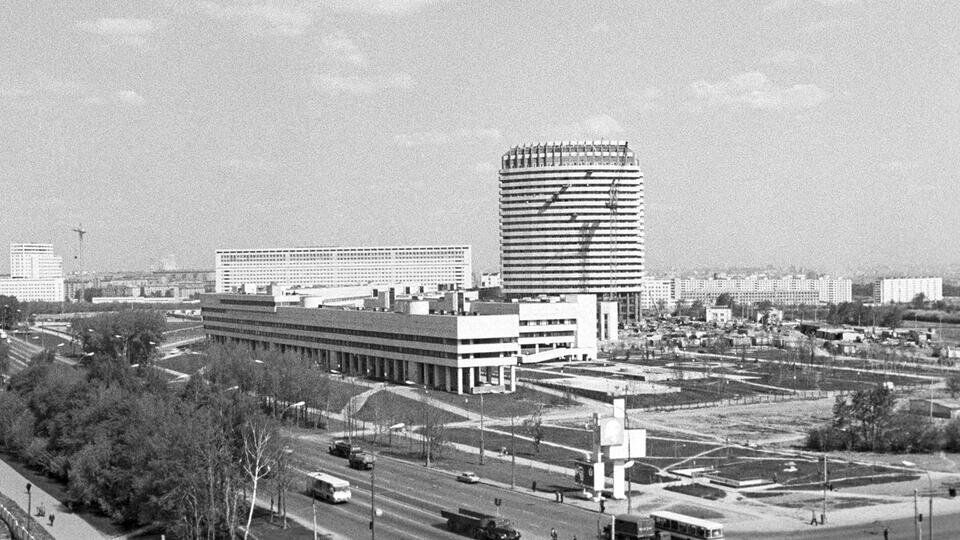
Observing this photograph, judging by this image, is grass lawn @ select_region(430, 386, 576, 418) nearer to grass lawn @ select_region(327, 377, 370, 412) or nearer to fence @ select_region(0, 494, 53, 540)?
grass lawn @ select_region(327, 377, 370, 412)

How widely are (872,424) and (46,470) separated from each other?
44.1m

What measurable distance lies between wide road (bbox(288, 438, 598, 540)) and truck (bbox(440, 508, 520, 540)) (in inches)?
17.8

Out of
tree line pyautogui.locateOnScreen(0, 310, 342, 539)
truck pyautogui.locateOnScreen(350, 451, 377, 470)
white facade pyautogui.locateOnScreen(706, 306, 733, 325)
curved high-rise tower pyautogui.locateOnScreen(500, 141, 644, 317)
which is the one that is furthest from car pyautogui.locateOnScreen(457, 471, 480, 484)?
white facade pyautogui.locateOnScreen(706, 306, 733, 325)

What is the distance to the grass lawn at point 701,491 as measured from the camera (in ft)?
149

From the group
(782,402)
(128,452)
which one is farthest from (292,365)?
(782,402)

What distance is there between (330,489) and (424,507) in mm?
4014

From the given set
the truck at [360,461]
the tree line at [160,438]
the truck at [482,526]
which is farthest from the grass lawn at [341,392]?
the truck at [482,526]

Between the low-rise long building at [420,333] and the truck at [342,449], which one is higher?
the low-rise long building at [420,333]

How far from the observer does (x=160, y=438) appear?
137 feet

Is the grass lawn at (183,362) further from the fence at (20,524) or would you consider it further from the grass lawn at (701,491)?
the grass lawn at (701,491)

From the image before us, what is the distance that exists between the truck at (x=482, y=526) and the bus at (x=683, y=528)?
498cm

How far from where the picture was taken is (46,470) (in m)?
56.3

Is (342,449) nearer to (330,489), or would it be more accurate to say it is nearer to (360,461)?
(360,461)

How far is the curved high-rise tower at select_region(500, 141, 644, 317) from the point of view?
156625 millimetres
